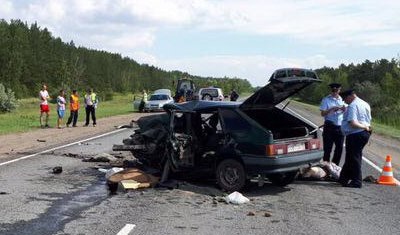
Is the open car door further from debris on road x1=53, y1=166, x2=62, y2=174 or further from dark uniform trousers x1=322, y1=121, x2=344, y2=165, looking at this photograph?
debris on road x1=53, y1=166, x2=62, y2=174

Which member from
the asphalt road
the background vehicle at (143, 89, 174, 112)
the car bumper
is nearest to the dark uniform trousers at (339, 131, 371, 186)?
the asphalt road

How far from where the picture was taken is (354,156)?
1002 cm

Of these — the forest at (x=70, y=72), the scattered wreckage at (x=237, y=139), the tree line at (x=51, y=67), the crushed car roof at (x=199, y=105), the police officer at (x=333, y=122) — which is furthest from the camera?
the tree line at (x=51, y=67)

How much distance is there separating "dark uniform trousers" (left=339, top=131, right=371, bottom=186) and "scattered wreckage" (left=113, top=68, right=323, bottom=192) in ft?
1.92

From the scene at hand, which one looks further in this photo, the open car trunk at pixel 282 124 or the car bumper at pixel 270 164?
the open car trunk at pixel 282 124

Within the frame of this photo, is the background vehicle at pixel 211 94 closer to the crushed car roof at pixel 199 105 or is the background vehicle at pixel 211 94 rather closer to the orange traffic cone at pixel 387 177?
the orange traffic cone at pixel 387 177

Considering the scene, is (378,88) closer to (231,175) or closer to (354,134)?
(354,134)

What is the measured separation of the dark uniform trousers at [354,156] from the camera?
9.96 m

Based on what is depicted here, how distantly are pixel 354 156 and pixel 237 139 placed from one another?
7.54 ft

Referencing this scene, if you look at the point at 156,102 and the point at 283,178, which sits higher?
the point at 156,102

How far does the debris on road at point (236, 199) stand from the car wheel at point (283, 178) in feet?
4.62

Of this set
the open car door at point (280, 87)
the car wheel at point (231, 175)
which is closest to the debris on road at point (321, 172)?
the open car door at point (280, 87)

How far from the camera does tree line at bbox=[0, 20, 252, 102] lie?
88562 mm

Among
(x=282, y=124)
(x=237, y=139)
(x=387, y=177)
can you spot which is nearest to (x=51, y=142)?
(x=282, y=124)
